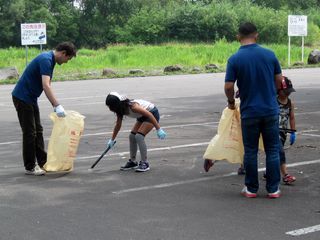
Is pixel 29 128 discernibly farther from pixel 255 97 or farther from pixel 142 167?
pixel 255 97

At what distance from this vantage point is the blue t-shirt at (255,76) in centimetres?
669

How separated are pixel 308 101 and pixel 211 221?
1267cm

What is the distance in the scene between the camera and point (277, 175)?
6.97m

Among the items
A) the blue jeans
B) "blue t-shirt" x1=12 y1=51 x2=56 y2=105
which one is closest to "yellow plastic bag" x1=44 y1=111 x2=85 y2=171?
"blue t-shirt" x1=12 y1=51 x2=56 y2=105

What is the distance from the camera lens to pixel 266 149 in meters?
7.00

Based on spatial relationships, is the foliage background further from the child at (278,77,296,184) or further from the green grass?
the child at (278,77,296,184)

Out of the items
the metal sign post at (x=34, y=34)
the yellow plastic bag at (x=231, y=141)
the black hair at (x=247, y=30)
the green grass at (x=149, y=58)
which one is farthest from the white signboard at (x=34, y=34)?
the black hair at (x=247, y=30)

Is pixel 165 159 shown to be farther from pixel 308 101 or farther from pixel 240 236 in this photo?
pixel 308 101

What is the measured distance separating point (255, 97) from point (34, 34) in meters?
25.8

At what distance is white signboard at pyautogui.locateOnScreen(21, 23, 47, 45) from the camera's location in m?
31.0

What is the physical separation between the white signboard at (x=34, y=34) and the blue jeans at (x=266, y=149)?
25263 mm

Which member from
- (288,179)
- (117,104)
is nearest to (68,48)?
(117,104)

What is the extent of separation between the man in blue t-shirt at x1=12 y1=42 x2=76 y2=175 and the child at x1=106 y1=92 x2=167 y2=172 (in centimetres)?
73

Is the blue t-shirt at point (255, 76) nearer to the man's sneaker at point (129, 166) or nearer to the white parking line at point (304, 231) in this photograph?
the white parking line at point (304, 231)
